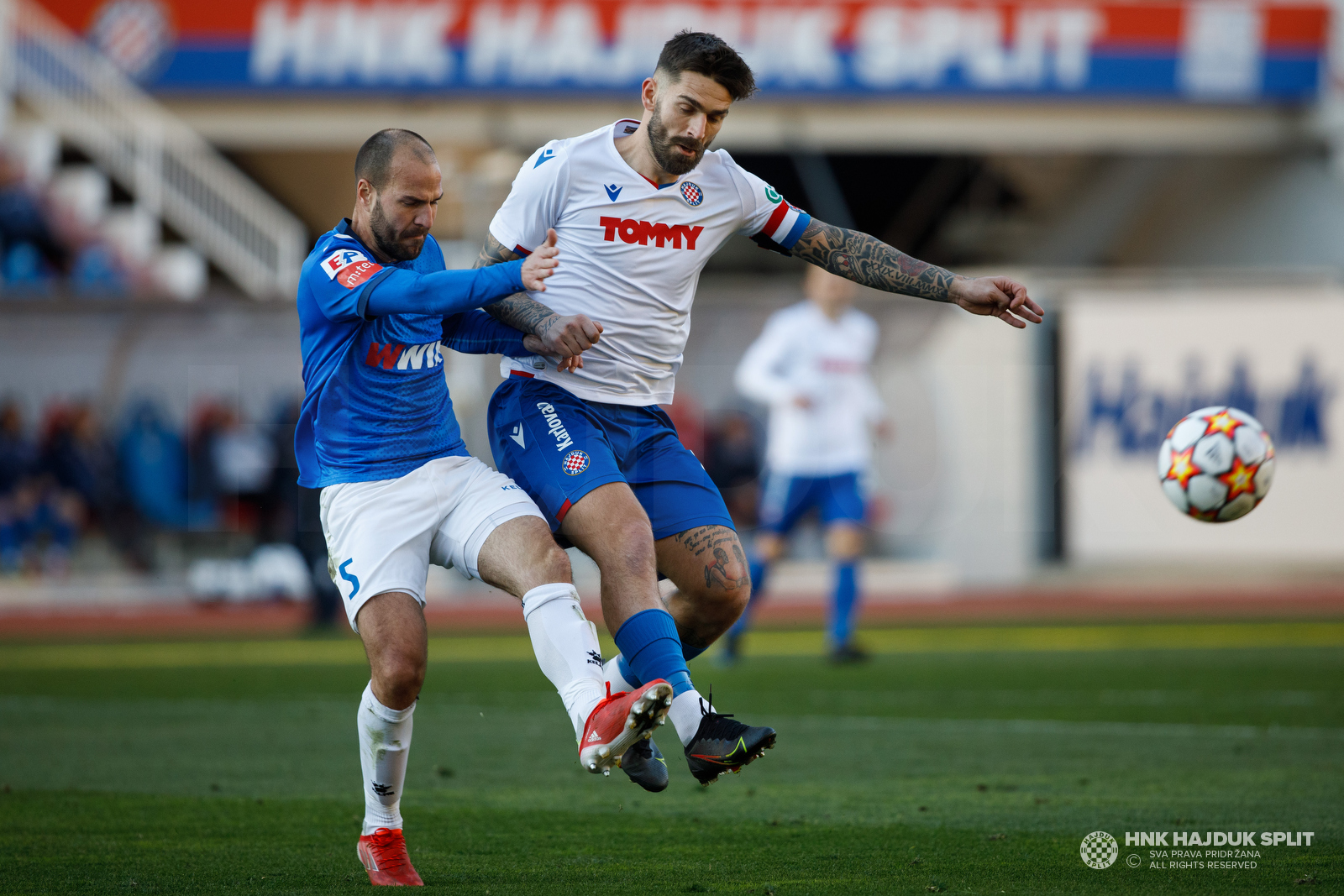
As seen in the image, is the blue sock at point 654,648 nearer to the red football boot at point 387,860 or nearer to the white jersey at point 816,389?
the red football boot at point 387,860

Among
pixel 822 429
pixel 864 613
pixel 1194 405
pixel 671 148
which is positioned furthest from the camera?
pixel 1194 405

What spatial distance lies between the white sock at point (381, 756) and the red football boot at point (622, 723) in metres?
0.74

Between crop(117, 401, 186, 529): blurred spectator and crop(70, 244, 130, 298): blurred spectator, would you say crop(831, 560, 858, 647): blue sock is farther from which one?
crop(70, 244, 130, 298): blurred spectator

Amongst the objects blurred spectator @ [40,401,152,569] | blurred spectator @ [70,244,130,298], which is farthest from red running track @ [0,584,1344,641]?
blurred spectator @ [70,244,130,298]

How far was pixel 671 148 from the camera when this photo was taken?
16.5 ft

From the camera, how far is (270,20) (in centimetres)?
2131

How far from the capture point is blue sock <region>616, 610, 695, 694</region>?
15.8ft

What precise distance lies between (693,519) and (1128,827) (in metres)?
1.78

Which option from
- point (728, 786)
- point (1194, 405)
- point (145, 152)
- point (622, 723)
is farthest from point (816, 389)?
point (145, 152)

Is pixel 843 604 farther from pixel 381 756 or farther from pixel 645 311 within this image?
pixel 381 756

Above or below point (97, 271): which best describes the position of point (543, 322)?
below

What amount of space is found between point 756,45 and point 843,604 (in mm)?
12735

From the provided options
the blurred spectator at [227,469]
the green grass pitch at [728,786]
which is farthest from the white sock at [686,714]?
the blurred spectator at [227,469]

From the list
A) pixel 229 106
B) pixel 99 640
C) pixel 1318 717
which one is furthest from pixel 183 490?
pixel 1318 717
